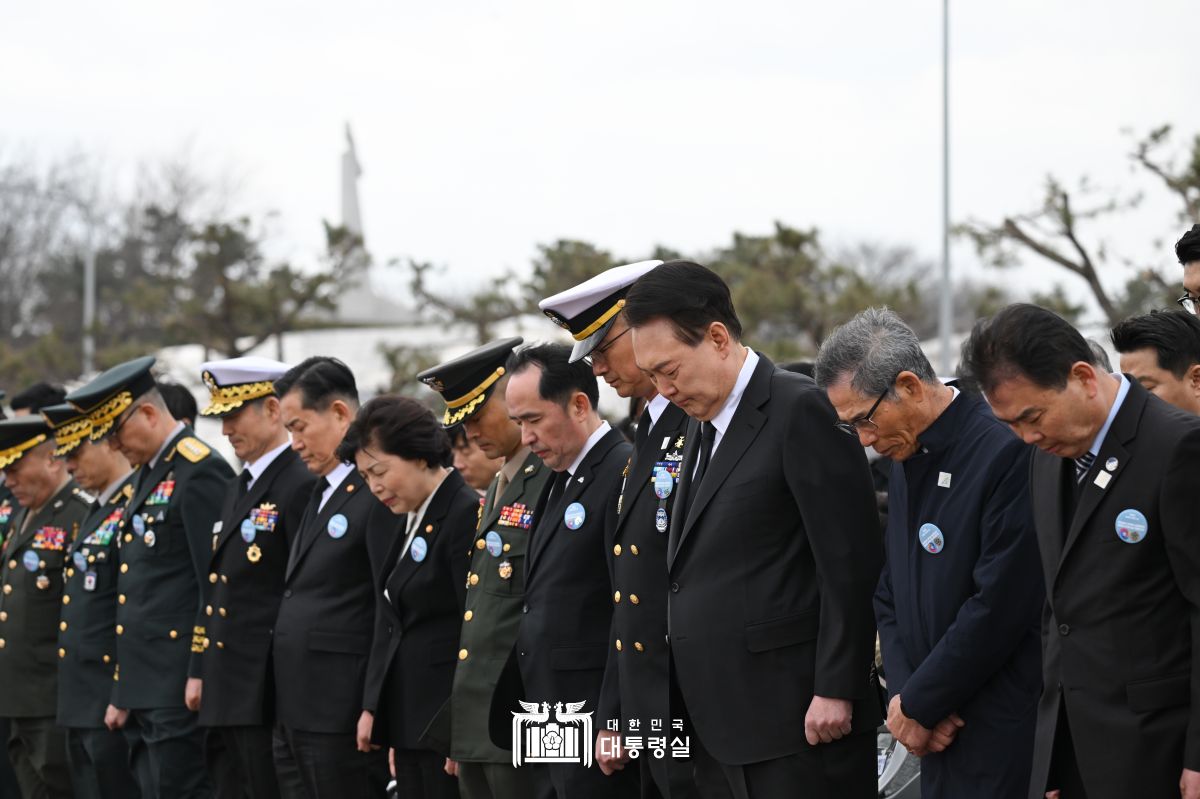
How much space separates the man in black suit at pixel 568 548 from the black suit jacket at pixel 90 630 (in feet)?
9.85

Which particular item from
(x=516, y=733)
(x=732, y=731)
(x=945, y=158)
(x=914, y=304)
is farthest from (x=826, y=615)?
(x=914, y=304)

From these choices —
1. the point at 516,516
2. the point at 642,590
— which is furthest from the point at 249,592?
the point at 642,590

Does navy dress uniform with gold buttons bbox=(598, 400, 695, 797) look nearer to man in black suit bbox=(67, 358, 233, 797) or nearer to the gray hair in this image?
the gray hair

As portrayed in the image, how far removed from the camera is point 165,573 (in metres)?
6.85

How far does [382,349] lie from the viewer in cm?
1903

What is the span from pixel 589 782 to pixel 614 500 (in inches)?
37.7

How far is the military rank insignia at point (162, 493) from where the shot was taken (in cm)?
691

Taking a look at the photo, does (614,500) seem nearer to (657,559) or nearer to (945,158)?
(657,559)

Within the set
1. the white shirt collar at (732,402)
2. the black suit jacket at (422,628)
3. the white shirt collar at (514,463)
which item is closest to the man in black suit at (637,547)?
the white shirt collar at (732,402)

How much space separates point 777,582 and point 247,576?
312cm

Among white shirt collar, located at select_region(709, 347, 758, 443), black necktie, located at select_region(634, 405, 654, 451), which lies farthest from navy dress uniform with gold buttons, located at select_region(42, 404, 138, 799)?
white shirt collar, located at select_region(709, 347, 758, 443)

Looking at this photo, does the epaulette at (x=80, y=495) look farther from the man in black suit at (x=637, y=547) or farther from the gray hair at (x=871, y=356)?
the gray hair at (x=871, y=356)

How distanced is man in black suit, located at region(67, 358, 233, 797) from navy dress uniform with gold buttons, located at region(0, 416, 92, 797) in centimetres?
84

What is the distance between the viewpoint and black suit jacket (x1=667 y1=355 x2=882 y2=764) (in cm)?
400
